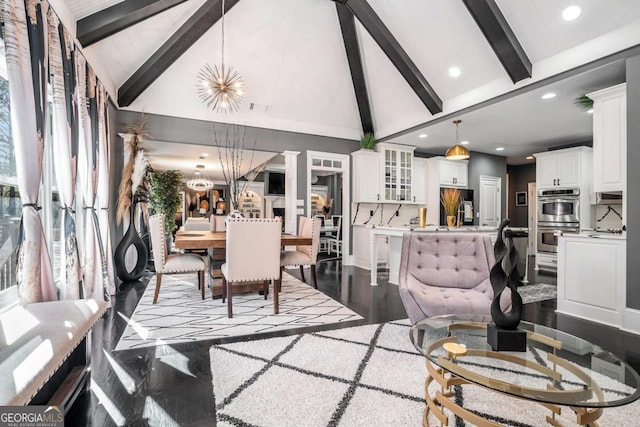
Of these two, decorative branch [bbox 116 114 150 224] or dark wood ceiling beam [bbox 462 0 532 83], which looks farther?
decorative branch [bbox 116 114 150 224]

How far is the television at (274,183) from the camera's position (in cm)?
1066

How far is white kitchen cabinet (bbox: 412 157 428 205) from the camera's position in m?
6.93

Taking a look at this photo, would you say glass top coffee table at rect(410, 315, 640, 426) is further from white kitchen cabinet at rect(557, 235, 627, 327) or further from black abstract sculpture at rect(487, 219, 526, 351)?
white kitchen cabinet at rect(557, 235, 627, 327)

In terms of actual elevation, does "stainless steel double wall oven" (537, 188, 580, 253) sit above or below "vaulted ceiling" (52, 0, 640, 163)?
below

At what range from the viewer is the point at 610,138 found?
3113 millimetres

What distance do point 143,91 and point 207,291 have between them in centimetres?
326

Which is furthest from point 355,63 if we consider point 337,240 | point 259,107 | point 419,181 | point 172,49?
point 337,240

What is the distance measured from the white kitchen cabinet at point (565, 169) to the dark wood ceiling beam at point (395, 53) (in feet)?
9.88

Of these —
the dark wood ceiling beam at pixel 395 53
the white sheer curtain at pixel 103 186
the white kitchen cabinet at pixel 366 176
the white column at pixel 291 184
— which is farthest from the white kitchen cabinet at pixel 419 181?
the white sheer curtain at pixel 103 186

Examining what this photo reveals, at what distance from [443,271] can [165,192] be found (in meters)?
5.34

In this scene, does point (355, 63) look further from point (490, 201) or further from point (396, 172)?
point (490, 201)

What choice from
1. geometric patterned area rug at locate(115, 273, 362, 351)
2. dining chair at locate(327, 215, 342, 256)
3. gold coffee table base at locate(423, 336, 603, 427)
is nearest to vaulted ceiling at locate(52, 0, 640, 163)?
dining chair at locate(327, 215, 342, 256)

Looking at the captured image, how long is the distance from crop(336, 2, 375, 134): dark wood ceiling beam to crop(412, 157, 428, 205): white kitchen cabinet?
1.42 m

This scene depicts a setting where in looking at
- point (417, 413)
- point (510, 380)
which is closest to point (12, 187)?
point (417, 413)
